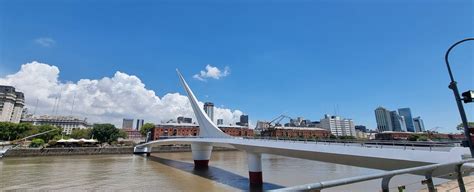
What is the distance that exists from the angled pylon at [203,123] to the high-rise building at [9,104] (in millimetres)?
103210

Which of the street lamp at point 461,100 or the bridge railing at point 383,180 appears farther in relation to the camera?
the street lamp at point 461,100

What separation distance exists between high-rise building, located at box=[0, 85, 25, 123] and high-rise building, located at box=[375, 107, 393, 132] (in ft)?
643

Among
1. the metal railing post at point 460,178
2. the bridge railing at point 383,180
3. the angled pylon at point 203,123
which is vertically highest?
the angled pylon at point 203,123

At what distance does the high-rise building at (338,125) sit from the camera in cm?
16862

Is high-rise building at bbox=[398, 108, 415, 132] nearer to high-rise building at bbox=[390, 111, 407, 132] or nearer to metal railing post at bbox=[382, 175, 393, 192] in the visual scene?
high-rise building at bbox=[390, 111, 407, 132]

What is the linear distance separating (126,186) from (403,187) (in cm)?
1917

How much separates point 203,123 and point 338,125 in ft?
507

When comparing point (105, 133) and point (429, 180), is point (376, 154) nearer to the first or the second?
point (429, 180)

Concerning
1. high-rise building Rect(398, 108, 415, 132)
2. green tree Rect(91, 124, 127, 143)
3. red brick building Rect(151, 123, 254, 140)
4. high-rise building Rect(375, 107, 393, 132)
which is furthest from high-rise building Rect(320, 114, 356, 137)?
green tree Rect(91, 124, 127, 143)

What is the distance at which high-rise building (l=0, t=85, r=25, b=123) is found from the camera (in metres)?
103

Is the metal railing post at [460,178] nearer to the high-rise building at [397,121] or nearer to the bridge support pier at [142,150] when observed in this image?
the bridge support pier at [142,150]

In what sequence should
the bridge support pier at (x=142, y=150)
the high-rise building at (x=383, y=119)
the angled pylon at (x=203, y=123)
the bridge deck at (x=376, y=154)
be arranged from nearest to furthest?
the bridge deck at (x=376, y=154) → the angled pylon at (x=203, y=123) → the bridge support pier at (x=142, y=150) → the high-rise building at (x=383, y=119)

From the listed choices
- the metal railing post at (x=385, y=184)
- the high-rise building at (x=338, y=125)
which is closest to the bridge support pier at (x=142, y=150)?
the metal railing post at (x=385, y=184)

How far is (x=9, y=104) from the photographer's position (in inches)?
4171
